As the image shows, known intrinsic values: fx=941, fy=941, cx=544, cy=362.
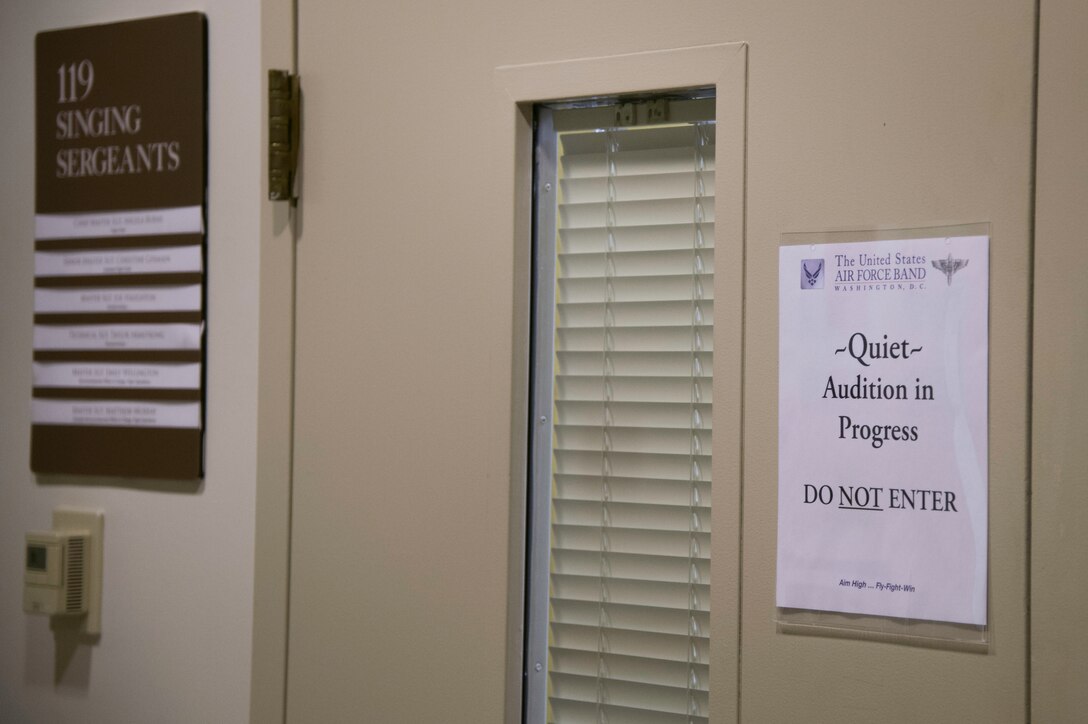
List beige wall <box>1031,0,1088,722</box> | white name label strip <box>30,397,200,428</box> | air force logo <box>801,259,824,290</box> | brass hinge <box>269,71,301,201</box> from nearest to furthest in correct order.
→ 1. beige wall <box>1031,0,1088,722</box>
2. air force logo <box>801,259,824,290</box>
3. brass hinge <box>269,71,301,201</box>
4. white name label strip <box>30,397,200,428</box>

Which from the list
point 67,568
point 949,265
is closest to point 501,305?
point 949,265

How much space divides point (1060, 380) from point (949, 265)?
0.47 ft

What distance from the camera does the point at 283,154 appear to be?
1.19 m

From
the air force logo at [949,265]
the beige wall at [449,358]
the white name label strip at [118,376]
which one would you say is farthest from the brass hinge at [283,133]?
the air force logo at [949,265]

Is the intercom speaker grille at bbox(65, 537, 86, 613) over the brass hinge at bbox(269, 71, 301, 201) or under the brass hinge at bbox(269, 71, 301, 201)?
under

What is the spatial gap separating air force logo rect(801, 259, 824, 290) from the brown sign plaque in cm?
80

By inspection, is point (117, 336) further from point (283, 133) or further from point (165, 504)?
point (283, 133)

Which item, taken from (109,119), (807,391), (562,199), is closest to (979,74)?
(807,391)

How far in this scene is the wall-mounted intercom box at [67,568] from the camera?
132 centimetres

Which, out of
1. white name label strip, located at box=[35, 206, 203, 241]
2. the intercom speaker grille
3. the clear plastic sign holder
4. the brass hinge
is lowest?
the intercom speaker grille

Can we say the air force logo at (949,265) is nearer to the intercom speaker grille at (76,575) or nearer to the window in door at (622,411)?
the window in door at (622,411)

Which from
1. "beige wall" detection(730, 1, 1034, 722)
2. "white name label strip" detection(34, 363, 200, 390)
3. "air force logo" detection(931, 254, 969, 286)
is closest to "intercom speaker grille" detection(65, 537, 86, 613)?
A: "white name label strip" detection(34, 363, 200, 390)

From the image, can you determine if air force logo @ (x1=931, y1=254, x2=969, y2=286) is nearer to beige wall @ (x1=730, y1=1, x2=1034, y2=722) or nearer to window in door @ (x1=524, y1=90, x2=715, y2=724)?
beige wall @ (x1=730, y1=1, x2=1034, y2=722)

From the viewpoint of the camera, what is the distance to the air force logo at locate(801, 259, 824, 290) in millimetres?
957
